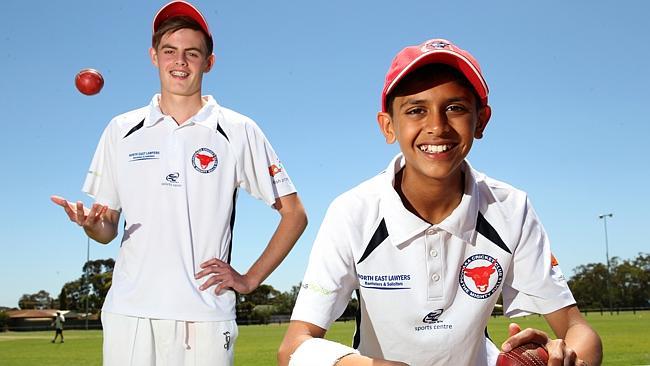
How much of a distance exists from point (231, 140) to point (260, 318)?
78837 mm

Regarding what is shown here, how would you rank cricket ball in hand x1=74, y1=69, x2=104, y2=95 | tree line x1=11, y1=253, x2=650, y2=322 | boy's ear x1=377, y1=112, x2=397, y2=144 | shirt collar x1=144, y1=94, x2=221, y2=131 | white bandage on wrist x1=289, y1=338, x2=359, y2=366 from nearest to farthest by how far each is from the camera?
white bandage on wrist x1=289, y1=338, x2=359, y2=366
boy's ear x1=377, y1=112, x2=397, y2=144
shirt collar x1=144, y1=94, x2=221, y2=131
cricket ball in hand x1=74, y1=69, x2=104, y2=95
tree line x1=11, y1=253, x2=650, y2=322

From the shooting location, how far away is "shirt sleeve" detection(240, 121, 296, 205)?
5148 millimetres

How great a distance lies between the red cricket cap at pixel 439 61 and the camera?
339 cm

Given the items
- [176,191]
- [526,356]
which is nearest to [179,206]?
[176,191]

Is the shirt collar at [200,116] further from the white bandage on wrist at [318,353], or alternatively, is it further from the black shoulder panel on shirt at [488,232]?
the white bandage on wrist at [318,353]

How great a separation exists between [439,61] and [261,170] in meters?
2.03

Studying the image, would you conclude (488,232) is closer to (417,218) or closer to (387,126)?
(417,218)

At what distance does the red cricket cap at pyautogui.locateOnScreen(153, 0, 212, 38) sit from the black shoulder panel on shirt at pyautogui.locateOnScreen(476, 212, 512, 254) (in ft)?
8.35

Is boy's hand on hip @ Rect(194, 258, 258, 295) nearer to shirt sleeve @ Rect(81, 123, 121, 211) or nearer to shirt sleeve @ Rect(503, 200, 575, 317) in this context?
shirt sleeve @ Rect(81, 123, 121, 211)

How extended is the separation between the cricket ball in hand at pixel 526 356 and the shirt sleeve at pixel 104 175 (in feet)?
10.1

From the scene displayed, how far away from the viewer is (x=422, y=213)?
376cm

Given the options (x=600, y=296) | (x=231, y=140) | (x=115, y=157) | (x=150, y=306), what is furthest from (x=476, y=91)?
(x=600, y=296)

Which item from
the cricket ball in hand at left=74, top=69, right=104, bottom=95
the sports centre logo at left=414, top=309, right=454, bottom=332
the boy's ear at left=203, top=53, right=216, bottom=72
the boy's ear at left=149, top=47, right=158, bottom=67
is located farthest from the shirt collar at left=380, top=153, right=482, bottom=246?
the cricket ball in hand at left=74, top=69, right=104, bottom=95

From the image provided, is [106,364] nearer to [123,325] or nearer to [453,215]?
[123,325]
